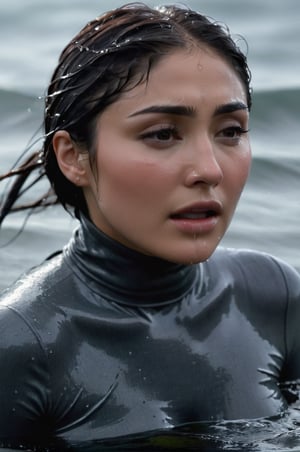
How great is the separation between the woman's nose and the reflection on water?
591mm

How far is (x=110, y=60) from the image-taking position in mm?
3527

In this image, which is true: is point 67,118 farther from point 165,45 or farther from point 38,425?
point 38,425

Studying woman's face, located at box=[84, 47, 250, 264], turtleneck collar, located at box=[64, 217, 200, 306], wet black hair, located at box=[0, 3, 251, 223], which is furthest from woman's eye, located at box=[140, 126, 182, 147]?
turtleneck collar, located at box=[64, 217, 200, 306]

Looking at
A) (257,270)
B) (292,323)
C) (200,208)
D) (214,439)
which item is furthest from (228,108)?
(214,439)

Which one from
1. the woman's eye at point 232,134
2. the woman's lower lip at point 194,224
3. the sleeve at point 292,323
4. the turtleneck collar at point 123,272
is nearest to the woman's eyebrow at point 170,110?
the woman's eye at point 232,134

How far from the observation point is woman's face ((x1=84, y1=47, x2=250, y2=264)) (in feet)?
11.4

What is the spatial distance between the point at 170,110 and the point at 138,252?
13.8 inches

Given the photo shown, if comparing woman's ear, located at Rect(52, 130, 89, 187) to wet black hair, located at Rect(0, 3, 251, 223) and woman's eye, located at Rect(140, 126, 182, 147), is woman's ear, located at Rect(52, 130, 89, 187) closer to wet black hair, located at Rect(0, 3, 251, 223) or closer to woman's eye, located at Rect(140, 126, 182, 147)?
wet black hair, located at Rect(0, 3, 251, 223)

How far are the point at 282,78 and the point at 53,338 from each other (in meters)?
4.56

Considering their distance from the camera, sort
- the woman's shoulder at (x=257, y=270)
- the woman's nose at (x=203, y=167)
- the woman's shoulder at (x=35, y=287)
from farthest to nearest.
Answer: the woman's shoulder at (x=257, y=270)
the woman's shoulder at (x=35, y=287)
the woman's nose at (x=203, y=167)

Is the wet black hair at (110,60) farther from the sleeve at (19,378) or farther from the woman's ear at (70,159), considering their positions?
the sleeve at (19,378)

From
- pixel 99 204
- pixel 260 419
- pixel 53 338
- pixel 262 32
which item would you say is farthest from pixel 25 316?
pixel 262 32

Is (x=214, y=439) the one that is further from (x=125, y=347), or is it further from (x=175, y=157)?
(x=175, y=157)

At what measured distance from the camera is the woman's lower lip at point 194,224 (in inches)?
138
